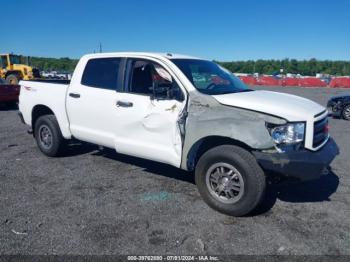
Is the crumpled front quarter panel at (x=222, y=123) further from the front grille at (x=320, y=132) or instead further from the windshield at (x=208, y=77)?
the front grille at (x=320, y=132)

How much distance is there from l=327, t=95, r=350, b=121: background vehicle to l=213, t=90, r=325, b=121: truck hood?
9239 mm

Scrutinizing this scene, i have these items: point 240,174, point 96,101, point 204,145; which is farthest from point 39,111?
point 240,174

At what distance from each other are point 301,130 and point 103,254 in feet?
8.09

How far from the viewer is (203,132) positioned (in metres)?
4.00

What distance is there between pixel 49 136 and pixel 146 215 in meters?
3.21

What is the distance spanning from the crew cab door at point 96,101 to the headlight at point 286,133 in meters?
2.34

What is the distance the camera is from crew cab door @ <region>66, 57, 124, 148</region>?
5000 mm

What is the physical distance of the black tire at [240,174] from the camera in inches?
146

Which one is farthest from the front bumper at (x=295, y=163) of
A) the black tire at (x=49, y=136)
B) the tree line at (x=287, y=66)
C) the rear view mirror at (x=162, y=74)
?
the tree line at (x=287, y=66)

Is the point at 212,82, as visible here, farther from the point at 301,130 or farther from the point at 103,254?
the point at 103,254

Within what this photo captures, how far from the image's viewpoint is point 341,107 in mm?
12383

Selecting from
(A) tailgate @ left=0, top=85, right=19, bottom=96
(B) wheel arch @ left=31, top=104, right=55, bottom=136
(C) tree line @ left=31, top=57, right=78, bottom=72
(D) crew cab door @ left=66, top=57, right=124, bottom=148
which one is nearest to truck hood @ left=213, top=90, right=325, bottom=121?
(D) crew cab door @ left=66, top=57, right=124, bottom=148

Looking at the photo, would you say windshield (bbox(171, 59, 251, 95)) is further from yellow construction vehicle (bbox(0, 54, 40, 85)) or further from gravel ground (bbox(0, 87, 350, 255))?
yellow construction vehicle (bbox(0, 54, 40, 85))

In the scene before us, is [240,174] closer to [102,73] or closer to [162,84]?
[162,84]
